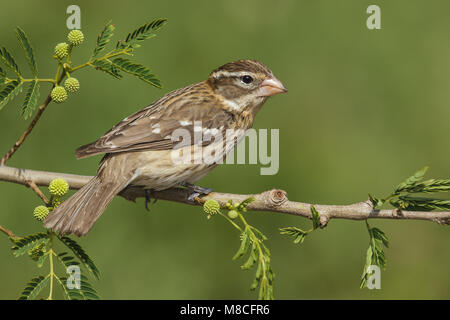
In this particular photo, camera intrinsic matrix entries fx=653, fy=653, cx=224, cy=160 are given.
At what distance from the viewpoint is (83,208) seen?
3773mm

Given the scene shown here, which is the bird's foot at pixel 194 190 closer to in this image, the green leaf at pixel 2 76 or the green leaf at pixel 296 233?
the green leaf at pixel 296 233

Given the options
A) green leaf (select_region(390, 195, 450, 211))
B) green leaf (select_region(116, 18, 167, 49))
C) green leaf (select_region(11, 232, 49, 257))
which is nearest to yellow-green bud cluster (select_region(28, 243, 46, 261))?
green leaf (select_region(11, 232, 49, 257))

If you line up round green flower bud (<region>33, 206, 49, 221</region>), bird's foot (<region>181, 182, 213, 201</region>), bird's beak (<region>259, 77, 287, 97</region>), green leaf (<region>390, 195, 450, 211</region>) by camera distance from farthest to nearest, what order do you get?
bird's beak (<region>259, 77, 287, 97</region>) < bird's foot (<region>181, 182, 213, 201</region>) < round green flower bud (<region>33, 206, 49, 221</region>) < green leaf (<region>390, 195, 450, 211</region>)

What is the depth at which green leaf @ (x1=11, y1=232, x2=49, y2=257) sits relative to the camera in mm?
2990

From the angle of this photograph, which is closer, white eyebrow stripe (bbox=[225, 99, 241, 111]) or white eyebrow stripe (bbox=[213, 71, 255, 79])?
white eyebrow stripe (bbox=[213, 71, 255, 79])

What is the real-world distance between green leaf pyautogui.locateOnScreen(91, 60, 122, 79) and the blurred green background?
2561 mm

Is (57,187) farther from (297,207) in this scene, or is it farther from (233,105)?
(233,105)

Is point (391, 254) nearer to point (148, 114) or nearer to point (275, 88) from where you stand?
point (275, 88)

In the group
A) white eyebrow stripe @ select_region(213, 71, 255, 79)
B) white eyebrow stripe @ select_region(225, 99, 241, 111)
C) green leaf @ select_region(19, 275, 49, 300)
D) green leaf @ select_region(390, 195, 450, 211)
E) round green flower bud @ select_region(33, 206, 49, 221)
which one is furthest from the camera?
white eyebrow stripe @ select_region(225, 99, 241, 111)

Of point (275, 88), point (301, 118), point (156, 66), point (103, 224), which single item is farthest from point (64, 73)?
point (301, 118)

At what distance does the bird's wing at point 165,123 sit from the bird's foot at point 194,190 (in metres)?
0.29

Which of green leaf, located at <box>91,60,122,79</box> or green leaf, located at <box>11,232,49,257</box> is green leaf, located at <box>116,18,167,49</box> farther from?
green leaf, located at <box>11,232,49,257</box>

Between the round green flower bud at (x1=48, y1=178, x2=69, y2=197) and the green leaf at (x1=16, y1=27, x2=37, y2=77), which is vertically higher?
the green leaf at (x1=16, y1=27, x2=37, y2=77)

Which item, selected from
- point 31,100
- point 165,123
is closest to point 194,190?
point 165,123
